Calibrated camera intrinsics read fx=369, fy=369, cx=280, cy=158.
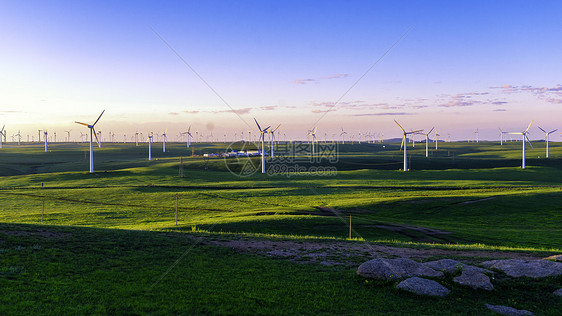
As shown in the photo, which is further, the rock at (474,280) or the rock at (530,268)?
the rock at (530,268)

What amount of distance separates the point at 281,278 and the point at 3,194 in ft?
290

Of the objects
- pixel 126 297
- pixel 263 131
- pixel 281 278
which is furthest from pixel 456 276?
pixel 263 131

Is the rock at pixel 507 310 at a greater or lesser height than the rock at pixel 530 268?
lesser

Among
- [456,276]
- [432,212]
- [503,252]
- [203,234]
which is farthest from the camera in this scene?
[432,212]

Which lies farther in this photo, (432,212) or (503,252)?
(432,212)

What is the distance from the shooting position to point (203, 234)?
33688 millimetres

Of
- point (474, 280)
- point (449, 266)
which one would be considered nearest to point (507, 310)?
point (474, 280)

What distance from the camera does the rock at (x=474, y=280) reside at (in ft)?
59.2

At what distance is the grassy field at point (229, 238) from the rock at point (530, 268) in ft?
1.82

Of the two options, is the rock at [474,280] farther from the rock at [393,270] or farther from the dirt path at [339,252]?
the dirt path at [339,252]

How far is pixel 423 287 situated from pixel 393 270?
2.13 metres

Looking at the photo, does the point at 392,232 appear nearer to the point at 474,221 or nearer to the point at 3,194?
the point at 474,221

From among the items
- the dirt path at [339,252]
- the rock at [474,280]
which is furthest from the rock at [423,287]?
the dirt path at [339,252]

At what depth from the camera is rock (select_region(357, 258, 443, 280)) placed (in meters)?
19.5
